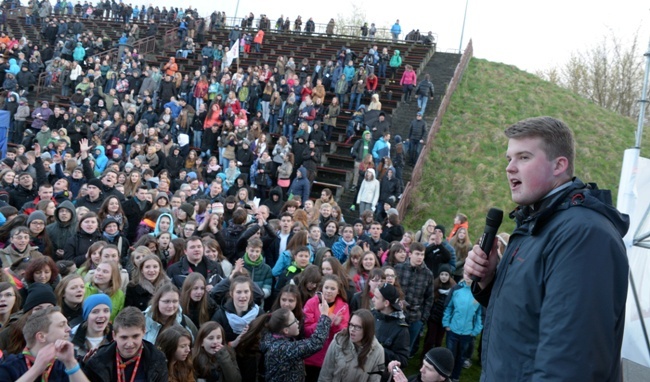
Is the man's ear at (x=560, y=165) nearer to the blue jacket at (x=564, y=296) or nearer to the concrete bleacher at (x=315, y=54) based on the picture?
the blue jacket at (x=564, y=296)

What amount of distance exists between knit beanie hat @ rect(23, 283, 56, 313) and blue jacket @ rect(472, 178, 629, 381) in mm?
4104

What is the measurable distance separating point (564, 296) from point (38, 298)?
448cm

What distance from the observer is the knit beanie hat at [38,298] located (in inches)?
190

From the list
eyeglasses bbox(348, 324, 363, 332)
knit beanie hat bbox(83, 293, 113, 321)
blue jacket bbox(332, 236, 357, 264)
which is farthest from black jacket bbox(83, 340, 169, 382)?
blue jacket bbox(332, 236, 357, 264)

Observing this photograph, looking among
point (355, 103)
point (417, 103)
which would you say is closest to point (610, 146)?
point (417, 103)

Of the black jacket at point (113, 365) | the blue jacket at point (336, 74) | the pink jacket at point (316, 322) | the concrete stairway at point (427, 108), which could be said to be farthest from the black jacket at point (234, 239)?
the blue jacket at point (336, 74)

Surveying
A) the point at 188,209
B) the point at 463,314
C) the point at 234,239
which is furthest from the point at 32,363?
the point at 188,209

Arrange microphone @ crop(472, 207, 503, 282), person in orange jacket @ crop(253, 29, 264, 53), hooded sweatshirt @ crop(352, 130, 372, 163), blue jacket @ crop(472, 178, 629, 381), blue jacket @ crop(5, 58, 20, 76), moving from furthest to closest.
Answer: person in orange jacket @ crop(253, 29, 264, 53), blue jacket @ crop(5, 58, 20, 76), hooded sweatshirt @ crop(352, 130, 372, 163), microphone @ crop(472, 207, 503, 282), blue jacket @ crop(472, 178, 629, 381)

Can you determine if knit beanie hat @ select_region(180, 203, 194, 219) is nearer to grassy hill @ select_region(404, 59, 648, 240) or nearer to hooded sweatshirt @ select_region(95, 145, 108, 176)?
hooded sweatshirt @ select_region(95, 145, 108, 176)

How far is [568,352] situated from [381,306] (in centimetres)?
431

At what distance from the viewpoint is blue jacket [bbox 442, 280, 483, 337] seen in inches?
292

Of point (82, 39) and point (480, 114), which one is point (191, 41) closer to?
point (82, 39)

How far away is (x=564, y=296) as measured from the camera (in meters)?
1.65

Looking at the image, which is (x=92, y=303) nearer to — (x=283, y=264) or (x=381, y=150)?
(x=283, y=264)
